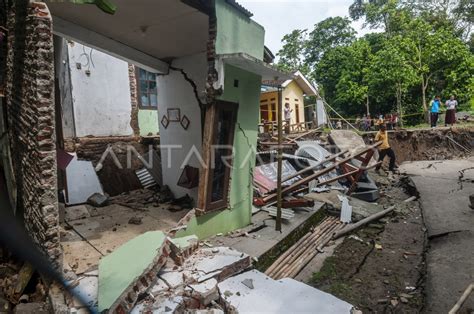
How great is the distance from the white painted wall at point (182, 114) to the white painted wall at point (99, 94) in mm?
2155

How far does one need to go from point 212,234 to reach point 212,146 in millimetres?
1601

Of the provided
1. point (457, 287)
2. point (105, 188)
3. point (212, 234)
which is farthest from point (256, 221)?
point (105, 188)

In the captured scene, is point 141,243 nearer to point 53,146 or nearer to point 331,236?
point 53,146

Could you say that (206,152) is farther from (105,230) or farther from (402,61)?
(402,61)

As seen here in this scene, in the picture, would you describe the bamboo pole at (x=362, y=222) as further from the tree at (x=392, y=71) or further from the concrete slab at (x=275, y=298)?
the tree at (x=392, y=71)

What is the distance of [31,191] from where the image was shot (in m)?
3.55

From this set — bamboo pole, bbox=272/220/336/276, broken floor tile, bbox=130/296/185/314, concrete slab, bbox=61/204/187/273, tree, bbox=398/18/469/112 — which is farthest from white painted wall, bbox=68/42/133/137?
tree, bbox=398/18/469/112

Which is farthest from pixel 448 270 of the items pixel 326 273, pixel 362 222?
pixel 362 222

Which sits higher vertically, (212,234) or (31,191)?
(31,191)

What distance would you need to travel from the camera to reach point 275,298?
3.40 m

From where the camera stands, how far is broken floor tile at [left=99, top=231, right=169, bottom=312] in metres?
2.88

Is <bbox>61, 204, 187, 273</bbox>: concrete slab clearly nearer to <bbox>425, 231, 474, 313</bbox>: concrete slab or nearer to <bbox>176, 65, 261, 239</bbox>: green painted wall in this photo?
<bbox>176, 65, 261, 239</bbox>: green painted wall

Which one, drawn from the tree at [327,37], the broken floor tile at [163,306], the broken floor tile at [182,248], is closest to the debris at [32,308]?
the broken floor tile at [163,306]

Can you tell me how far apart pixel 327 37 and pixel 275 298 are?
3535cm
